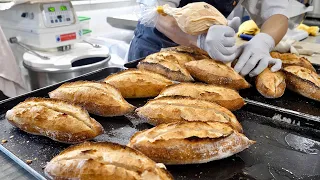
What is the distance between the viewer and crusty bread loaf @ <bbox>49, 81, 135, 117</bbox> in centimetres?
102

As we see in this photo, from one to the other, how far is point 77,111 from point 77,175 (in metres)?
0.31

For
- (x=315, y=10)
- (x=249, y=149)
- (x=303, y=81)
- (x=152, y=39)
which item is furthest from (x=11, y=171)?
(x=315, y=10)

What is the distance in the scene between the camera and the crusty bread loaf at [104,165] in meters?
0.64

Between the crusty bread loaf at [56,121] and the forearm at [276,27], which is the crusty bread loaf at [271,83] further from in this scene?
the crusty bread loaf at [56,121]

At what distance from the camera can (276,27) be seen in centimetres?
185

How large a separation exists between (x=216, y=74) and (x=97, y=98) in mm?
533

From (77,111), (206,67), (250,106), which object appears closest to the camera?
(77,111)

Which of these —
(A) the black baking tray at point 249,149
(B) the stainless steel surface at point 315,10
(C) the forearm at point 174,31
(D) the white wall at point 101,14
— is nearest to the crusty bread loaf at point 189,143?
(A) the black baking tray at point 249,149

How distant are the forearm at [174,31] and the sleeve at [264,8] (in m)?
0.79

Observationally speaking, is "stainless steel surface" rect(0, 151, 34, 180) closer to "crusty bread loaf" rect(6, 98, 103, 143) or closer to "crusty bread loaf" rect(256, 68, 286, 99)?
"crusty bread loaf" rect(6, 98, 103, 143)

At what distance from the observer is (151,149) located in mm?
773

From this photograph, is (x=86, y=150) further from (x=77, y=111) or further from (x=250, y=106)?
(x=250, y=106)

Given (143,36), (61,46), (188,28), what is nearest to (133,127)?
(188,28)

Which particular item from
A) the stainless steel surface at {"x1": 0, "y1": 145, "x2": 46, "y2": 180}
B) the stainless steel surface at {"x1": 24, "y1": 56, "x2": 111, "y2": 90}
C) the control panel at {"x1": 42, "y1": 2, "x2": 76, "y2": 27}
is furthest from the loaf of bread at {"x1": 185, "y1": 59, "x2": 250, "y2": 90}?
the control panel at {"x1": 42, "y1": 2, "x2": 76, "y2": 27}
